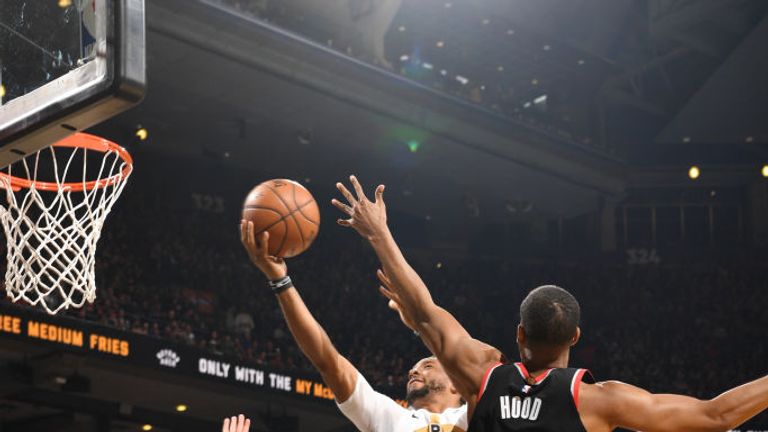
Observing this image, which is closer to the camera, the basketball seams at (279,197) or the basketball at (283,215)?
the basketball at (283,215)

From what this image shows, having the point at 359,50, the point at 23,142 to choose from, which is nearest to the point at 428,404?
the point at 23,142

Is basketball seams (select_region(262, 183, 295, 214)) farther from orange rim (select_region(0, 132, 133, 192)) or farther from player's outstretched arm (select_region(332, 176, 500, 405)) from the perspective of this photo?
orange rim (select_region(0, 132, 133, 192))

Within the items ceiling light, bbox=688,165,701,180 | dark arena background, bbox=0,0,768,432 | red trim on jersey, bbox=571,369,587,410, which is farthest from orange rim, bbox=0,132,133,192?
ceiling light, bbox=688,165,701,180

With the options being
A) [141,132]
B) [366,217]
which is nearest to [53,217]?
[366,217]

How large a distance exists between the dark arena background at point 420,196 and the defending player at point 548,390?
8.95 meters

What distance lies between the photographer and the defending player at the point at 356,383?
132 inches

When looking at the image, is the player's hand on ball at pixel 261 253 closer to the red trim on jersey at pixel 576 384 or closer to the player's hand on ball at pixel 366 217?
the player's hand on ball at pixel 366 217

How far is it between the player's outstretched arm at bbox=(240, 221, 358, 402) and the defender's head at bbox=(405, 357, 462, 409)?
42 cm

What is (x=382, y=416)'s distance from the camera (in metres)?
3.77

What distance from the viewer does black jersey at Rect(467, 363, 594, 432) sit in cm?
269

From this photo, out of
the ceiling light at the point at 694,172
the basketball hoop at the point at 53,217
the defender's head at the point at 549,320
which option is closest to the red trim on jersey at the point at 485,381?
the defender's head at the point at 549,320

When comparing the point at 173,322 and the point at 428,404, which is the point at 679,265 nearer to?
the point at 173,322

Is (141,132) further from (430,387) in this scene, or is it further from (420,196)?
(430,387)

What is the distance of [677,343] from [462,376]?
17.3 meters
